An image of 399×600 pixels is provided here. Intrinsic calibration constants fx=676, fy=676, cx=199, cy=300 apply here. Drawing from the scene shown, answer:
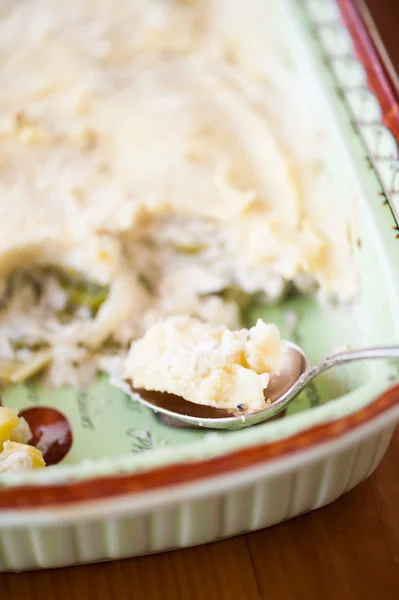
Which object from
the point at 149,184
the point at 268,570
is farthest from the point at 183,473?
the point at 149,184

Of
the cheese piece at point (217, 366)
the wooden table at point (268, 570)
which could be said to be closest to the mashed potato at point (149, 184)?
the cheese piece at point (217, 366)

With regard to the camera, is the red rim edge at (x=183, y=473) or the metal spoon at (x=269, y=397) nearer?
the red rim edge at (x=183, y=473)

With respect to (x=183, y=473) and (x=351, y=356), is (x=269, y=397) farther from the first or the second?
(x=183, y=473)

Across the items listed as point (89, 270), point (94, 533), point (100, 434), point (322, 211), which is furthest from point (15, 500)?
point (322, 211)

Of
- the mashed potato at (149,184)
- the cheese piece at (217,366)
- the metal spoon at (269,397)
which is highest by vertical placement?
the mashed potato at (149,184)

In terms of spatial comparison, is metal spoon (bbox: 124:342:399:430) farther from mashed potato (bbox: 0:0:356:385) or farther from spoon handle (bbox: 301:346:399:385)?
mashed potato (bbox: 0:0:356:385)

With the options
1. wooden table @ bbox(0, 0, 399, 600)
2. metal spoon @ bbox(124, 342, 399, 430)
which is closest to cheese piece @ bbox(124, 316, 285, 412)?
metal spoon @ bbox(124, 342, 399, 430)

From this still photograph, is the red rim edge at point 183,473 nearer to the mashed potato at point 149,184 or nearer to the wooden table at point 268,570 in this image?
the wooden table at point 268,570
